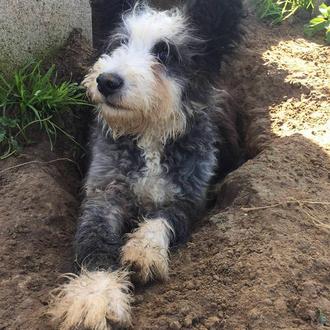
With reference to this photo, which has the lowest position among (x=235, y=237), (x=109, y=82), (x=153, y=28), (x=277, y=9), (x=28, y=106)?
(x=28, y=106)

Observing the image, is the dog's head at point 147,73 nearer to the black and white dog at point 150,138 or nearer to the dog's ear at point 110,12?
the black and white dog at point 150,138

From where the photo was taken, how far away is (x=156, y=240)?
3.45 m

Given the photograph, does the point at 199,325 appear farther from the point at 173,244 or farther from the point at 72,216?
the point at 72,216

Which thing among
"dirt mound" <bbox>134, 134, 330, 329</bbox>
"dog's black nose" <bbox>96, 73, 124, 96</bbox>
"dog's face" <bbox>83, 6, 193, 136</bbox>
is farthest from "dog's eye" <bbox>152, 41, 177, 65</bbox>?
"dirt mound" <bbox>134, 134, 330, 329</bbox>

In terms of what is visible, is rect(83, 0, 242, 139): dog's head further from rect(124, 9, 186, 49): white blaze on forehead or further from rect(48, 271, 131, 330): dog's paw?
rect(48, 271, 131, 330): dog's paw

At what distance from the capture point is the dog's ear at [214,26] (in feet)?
12.1

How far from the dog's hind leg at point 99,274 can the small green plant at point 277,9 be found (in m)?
3.69

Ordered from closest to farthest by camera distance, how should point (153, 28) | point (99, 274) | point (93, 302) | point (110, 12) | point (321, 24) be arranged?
point (93, 302) < point (99, 274) < point (153, 28) < point (110, 12) < point (321, 24)

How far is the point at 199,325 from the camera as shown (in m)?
2.77

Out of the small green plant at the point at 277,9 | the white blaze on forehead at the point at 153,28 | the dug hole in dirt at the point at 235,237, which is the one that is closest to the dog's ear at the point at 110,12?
the white blaze on forehead at the point at 153,28

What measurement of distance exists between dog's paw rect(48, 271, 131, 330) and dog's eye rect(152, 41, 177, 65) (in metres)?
1.53

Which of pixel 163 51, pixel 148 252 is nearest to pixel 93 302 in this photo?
pixel 148 252

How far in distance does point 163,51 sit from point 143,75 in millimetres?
374

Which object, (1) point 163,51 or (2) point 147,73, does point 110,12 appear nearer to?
(1) point 163,51
